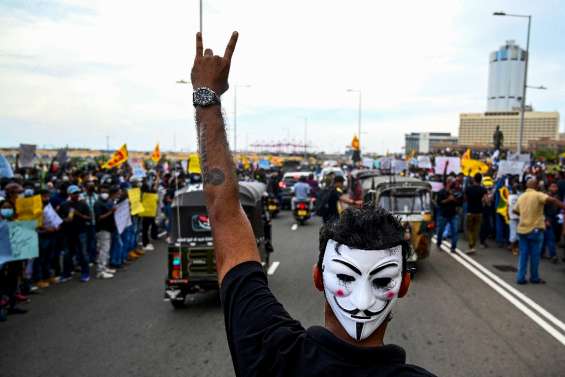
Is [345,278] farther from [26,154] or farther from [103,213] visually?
[26,154]

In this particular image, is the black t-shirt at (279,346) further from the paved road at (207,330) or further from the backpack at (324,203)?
the backpack at (324,203)

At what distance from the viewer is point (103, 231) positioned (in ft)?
35.2

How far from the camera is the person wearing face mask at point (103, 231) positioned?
1064 centimetres

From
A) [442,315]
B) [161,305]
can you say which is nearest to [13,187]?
[161,305]

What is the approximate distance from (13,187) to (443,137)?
7491 inches

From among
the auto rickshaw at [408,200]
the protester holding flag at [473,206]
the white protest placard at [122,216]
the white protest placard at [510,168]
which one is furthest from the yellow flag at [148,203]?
the white protest placard at [510,168]

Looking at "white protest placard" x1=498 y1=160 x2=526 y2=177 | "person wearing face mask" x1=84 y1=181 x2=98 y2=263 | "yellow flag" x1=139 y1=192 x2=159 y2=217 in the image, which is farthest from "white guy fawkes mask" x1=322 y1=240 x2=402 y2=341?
"white protest placard" x1=498 y1=160 x2=526 y2=177

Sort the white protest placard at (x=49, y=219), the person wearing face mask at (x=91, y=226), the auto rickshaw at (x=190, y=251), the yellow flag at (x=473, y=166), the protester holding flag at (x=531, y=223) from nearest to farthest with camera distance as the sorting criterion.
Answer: the auto rickshaw at (x=190, y=251) → the protester holding flag at (x=531, y=223) → the white protest placard at (x=49, y=219) → the person wearing face mask at (x=91, y=226) → the yellow flag at (x=473, y=166)

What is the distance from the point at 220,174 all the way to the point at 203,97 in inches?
11.4

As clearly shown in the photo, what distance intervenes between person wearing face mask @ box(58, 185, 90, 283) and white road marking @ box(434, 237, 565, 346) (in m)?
8.28

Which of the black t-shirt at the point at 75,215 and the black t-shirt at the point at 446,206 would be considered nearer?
the black t-shirt at the point at 75,215

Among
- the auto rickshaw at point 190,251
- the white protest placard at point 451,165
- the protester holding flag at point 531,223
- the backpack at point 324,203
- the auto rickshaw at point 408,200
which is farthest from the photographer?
the white protest placard at point 451,165

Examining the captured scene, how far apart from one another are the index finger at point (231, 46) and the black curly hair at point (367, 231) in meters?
0.70

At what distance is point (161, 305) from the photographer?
8.38 metres
